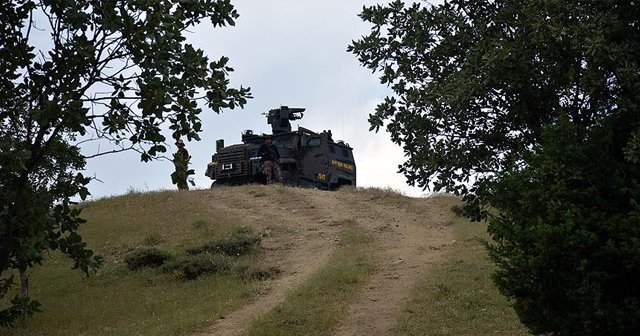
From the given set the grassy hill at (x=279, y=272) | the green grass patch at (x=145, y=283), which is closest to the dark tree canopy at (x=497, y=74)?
the grassy hill at (x=279, y=272)

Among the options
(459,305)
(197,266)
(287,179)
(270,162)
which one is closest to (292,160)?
(287,179)

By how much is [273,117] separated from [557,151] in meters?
27.9

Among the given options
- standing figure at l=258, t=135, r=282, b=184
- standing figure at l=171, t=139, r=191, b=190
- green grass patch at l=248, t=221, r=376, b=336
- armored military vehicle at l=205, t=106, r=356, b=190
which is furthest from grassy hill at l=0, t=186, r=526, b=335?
standing figure at l=171, t=139, r=191, b=190

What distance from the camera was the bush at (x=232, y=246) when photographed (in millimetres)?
22328

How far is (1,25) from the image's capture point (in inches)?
340

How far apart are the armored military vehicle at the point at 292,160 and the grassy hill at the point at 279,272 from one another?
10.5ft

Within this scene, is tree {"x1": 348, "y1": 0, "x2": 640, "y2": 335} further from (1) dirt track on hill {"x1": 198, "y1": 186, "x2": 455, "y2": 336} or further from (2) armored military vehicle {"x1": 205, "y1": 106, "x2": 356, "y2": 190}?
(2) armored military vehicle {"x1": 205, "y1": 106, "x2": 356, "y2": 190}

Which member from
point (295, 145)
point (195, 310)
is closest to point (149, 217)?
point (295, 145)

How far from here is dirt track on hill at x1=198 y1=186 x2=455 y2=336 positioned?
15250 mm

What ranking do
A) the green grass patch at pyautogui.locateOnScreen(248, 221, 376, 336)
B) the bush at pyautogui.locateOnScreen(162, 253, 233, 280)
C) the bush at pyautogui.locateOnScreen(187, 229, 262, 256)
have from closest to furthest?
1. the green grass patch at pyautogui.locateOnScreen(248, 221, 376, 336)
2. the bush at pyautogui.locateOnScreen(162, 253, 233, 280)
3. the bush at pyautogui.locateOnScreen(187, 229, 262, 256)

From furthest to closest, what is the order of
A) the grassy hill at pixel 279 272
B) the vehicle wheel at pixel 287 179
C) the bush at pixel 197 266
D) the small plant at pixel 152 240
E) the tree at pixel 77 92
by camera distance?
1. the vehicle wheel at pixel 287 179
2. the small plant at pixel 152 240
3. the bush at pixel 197 266
4. the grassy hill at pixel 279 272
5. the tree at pixel 77 92

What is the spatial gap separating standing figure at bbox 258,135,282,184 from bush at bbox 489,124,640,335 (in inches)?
945

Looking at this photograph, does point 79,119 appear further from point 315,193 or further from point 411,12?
point 315,193

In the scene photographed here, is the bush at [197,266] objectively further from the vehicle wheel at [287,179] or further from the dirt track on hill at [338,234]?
the vehicle wheel at [287,179]
